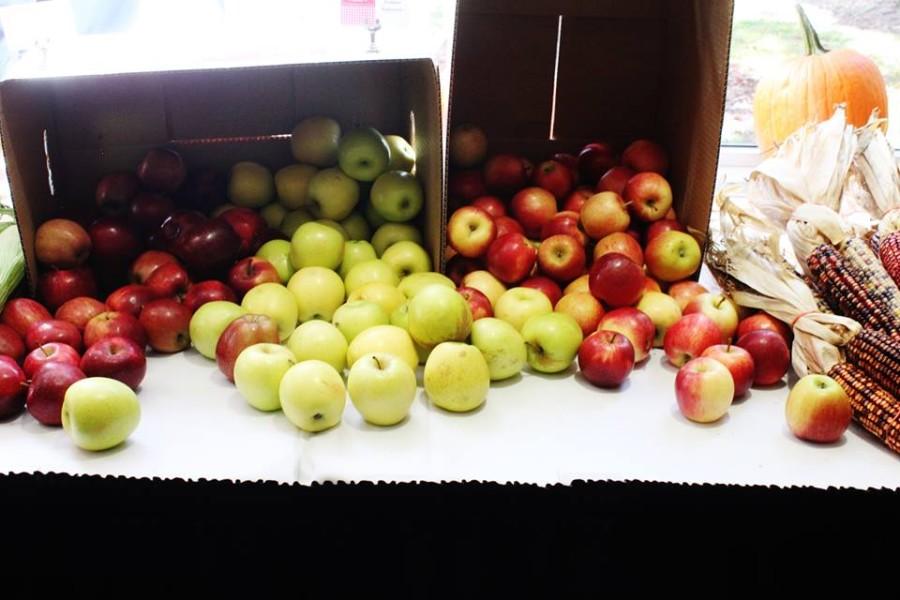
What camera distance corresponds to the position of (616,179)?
5.21 ft

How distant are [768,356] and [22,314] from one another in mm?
1168

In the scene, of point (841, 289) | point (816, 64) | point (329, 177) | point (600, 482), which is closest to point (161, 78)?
point (329, 177)

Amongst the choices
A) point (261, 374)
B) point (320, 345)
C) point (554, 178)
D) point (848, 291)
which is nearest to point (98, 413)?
point (261, 374)

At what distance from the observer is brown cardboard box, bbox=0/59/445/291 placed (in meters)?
1.54

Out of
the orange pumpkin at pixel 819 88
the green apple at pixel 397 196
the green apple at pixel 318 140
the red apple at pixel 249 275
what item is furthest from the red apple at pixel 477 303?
the orange pumpkin at pixel 819 88

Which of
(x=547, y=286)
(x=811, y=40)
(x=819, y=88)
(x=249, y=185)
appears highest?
(x=811, y=40)

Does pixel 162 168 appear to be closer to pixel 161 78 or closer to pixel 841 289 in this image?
pixel 161 78

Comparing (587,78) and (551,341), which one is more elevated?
(587,78)

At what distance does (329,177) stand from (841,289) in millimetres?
942

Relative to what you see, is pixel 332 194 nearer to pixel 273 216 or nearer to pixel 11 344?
pixel 273 216

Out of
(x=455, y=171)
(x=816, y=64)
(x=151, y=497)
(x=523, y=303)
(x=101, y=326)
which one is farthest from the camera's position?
(x=816, y=64)

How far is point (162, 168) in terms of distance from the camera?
155 centimetres

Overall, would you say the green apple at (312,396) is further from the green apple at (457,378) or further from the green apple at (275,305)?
the green apple at (275,305)

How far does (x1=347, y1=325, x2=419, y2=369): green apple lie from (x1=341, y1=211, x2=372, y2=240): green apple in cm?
41
